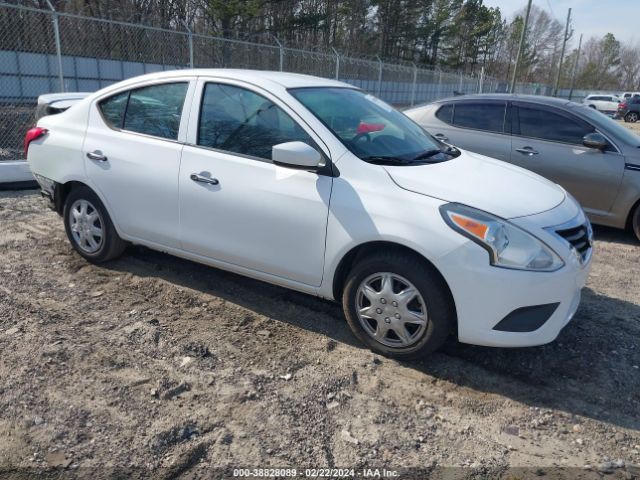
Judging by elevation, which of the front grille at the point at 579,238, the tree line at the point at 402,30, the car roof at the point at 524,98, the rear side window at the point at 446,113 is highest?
the tree line at the point at 402,30

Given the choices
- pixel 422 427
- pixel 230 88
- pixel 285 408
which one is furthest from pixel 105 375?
pixel 230 88

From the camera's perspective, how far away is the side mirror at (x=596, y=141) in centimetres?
614

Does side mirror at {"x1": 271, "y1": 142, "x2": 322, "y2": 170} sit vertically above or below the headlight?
above

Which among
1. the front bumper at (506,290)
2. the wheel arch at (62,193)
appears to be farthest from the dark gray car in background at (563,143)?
the wheel arch at (62,193)

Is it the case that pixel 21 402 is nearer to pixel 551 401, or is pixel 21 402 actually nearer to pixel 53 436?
pixel 53 436

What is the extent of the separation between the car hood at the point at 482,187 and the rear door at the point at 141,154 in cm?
169

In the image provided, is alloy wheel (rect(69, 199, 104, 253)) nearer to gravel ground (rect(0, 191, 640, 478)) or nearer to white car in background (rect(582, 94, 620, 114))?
gravel ground (rect(0, 191, 640, 478))

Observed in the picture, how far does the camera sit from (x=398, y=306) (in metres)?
3.26

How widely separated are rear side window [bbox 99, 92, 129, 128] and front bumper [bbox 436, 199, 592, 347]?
9.58 ft

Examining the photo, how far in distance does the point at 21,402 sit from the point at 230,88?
2.41 metres

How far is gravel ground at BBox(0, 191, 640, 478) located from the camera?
2596mm

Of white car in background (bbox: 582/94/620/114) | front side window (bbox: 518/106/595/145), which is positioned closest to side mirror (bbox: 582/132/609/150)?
front side window (bbox: 518/106/595/145)

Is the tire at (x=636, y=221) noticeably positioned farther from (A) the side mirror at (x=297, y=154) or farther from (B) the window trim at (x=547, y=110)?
(A) the side mirror at (x=297, y=154)

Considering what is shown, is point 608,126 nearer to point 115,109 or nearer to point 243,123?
point 243,123
